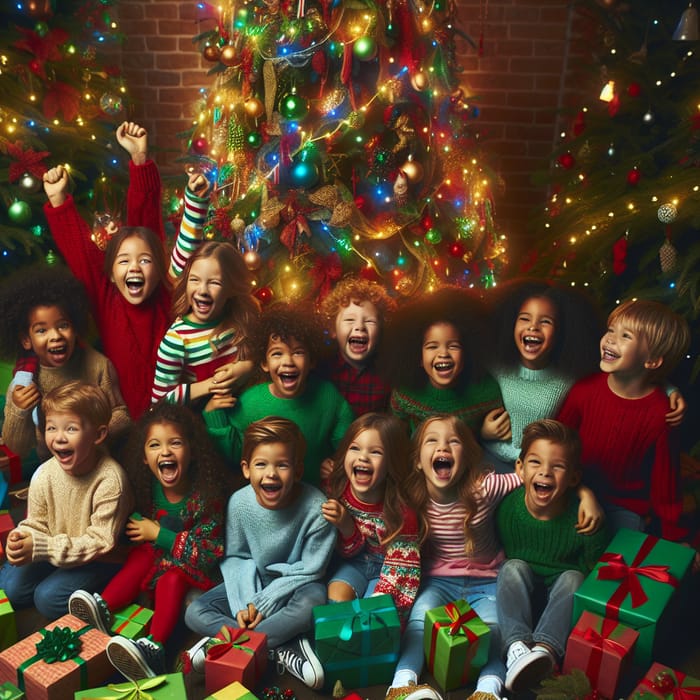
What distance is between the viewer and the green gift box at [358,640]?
227cm

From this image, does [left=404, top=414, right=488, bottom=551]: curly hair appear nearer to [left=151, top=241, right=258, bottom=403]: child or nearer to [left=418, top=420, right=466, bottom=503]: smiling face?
[left=418, top=420, right=466, bottom=503]: smiling face

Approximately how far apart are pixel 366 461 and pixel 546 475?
1.97ft

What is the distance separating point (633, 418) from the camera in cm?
269

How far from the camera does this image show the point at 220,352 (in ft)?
9.83

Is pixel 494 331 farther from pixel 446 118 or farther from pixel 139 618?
pixel 139 618

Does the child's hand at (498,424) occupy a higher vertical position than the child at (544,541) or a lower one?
higher

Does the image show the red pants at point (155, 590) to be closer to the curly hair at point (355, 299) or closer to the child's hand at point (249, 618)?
the child's hand at point (249, 618)

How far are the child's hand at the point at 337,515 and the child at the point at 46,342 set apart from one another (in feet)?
2.95

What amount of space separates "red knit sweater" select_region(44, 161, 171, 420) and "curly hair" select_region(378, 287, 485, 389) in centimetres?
97

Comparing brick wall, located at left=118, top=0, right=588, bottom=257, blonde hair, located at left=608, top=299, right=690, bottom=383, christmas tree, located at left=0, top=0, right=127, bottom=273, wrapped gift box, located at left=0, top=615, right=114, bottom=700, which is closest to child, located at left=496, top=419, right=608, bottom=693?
blonde hair, located at left=608, top=299, right=690, bottom=383

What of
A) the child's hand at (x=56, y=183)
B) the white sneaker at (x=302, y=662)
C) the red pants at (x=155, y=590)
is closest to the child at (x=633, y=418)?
the white sneaker at (x=302, y=662)

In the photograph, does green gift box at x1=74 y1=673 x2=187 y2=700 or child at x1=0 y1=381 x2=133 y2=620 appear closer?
green gift box at x1=74 y1=673 x2=187 y2=700

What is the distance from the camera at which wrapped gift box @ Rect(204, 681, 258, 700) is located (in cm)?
209

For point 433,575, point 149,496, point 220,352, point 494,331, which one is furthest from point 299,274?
point 433,575
